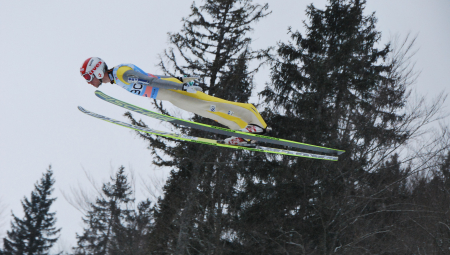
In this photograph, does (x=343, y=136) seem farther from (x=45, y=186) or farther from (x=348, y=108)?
(x=45, y=186)

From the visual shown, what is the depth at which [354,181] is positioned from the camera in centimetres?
998

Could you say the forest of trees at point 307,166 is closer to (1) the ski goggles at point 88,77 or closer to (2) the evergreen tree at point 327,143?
(2) the evergreen tree at point 327,143

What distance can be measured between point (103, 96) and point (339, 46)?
8.51m

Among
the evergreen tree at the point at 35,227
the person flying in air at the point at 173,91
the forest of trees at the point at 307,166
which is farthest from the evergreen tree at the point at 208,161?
the evergreen tree at the point at 35,227

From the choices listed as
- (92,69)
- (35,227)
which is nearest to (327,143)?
(92,69)

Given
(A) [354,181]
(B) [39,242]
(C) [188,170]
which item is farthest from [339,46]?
(B) [39,242]

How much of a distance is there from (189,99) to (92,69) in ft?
4.33

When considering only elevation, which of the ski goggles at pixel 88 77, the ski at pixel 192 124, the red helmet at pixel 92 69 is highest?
the red helmet at pixel 92 69

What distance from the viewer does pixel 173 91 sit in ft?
16.1

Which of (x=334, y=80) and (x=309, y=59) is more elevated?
(x=309, y=59)

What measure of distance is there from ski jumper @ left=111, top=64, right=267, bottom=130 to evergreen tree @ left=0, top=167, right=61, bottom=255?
22.6 metres

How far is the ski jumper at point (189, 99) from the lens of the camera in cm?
464

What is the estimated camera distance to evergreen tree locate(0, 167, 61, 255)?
22.8 m

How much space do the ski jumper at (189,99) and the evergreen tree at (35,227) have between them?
2260cm
